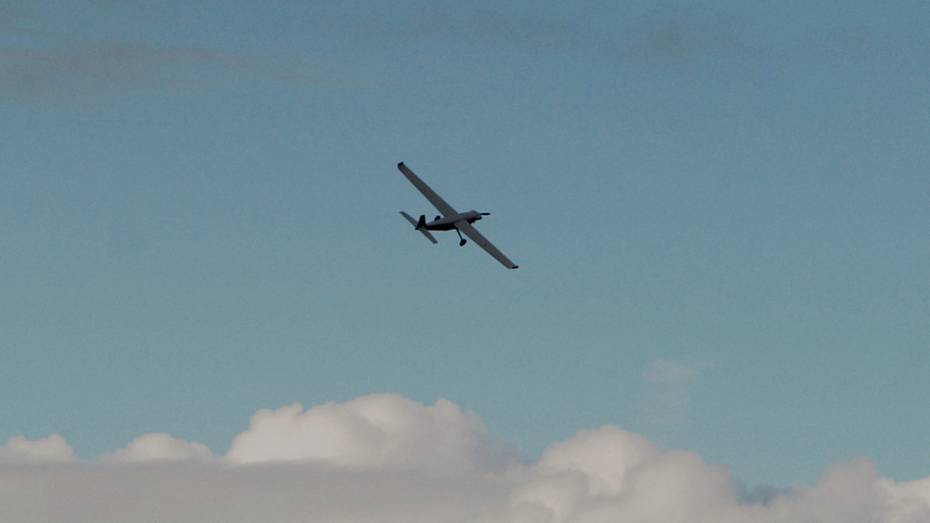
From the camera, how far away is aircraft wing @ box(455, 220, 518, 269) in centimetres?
18362

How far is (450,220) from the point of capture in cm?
19225

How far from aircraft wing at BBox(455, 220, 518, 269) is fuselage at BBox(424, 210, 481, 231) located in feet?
2.09

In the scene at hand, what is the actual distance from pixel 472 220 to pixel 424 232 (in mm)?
6408

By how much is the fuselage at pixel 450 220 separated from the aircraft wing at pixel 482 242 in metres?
0.64

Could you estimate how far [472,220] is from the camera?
7544 inches

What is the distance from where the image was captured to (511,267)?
181500 mm

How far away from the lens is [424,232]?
630ft

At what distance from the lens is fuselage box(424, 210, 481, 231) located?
191 m

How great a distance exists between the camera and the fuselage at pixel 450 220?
628 ft

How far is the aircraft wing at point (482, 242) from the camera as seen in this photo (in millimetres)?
183625

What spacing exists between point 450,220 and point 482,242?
6425 millimetres

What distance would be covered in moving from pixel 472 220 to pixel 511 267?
1270 cm

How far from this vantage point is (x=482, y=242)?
618 feet
